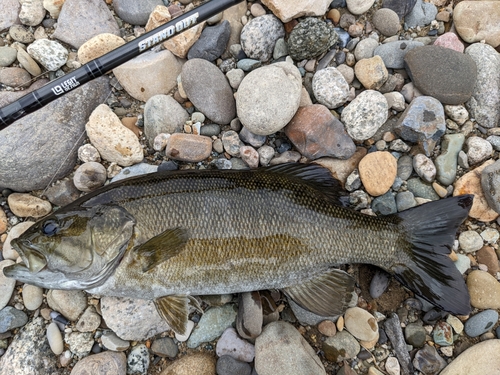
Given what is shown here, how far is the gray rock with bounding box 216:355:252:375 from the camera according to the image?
117 inches

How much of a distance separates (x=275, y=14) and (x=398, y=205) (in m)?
2.13

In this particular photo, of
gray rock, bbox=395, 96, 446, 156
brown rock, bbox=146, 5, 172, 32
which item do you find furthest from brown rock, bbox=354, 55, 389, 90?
brown rock, bbox=146, 5, 172, 32

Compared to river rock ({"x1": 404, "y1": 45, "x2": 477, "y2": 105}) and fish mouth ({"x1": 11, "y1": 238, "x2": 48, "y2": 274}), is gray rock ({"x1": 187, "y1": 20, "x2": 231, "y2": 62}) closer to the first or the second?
river rock ({"x1": 404, "y1": 45, "x2": 477, "y2": 105})

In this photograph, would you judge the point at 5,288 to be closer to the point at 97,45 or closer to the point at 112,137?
the point at 112,137

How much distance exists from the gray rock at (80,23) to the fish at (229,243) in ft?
5.24

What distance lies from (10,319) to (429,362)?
12.1 ft

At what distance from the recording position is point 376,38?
340cm

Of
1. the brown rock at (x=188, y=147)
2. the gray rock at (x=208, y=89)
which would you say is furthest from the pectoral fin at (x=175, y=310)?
the gray rock at (x=208, y=89)

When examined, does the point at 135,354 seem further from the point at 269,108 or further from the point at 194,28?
the point at 194,28

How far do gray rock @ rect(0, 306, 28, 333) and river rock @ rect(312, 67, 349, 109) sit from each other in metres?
3.34

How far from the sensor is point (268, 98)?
3029mm

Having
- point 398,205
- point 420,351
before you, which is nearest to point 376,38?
point 398,205

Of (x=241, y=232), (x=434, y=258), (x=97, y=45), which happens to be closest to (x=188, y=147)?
(x=241, y=232)

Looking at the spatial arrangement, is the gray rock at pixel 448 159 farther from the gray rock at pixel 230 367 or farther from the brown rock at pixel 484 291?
the gray rock at pixel 230 367
